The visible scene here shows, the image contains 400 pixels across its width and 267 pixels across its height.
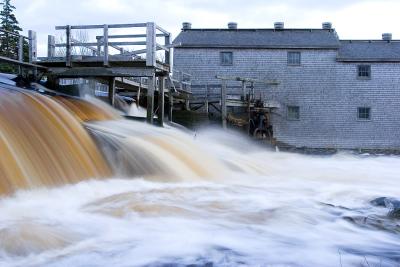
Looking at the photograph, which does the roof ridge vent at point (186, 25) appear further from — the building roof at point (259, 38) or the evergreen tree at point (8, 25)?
the evergreen tree at point (8, 25)

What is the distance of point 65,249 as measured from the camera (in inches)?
217

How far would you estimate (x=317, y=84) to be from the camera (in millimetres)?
29953

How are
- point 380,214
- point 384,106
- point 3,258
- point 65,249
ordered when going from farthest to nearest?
point 384,106 → point 380,214 → point 65,249 → point 3,258

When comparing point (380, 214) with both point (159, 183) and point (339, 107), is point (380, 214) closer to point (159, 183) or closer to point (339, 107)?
point (159, 183)

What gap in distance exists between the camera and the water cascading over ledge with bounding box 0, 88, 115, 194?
8.20m

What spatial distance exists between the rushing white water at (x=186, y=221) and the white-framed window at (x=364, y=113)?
61.6 ft

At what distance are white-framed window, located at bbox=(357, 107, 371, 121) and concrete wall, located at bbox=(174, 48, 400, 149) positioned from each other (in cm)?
22

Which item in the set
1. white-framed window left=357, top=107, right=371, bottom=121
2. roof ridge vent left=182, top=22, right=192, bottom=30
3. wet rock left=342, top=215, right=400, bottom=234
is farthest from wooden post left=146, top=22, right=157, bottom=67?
white-framed window left=357, top=107, right=371, bottom=121

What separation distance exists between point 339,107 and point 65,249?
1032 inches

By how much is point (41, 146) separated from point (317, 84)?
22.8m

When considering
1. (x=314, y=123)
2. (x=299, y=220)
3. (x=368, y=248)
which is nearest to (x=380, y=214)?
(x=299, y=220)

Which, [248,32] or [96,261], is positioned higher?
[248,32]

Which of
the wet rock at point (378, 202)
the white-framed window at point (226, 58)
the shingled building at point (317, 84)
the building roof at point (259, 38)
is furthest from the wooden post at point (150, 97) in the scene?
the white-framed window at point (226, 58)

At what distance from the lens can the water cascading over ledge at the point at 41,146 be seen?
8203 mm
